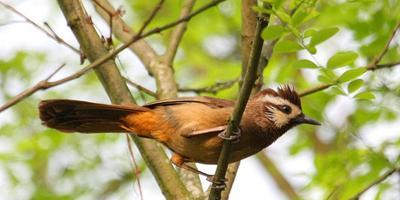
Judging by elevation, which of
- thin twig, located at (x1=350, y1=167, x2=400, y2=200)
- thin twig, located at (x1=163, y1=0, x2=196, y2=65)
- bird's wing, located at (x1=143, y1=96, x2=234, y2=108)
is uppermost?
thin twig, located at (x1=163, y1=0, x2=196, y2=65)

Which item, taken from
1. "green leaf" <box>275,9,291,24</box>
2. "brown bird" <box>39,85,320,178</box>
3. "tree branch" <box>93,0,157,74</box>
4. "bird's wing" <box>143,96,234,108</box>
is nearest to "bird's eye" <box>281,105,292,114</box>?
"brown bird" <box>39,85,320,178</box>

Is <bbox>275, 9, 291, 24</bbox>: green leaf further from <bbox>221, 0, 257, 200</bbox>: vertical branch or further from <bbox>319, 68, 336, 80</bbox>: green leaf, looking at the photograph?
<bbox>221, 0, 257, 200</bbox>: vertical branch

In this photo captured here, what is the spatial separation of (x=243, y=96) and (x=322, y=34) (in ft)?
2.46

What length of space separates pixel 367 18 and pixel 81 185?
3.28 meters

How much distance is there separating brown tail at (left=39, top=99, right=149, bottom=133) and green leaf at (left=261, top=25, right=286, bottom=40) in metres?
1.22

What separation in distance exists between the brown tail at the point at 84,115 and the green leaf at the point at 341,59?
3.99 feet

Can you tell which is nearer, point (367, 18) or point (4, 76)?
point (367, 18)

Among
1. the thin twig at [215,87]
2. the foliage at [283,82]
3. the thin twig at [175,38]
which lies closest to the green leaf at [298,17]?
the foliage at [283,82]

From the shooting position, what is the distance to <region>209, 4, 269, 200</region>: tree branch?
3400mm

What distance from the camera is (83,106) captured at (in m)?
4.57

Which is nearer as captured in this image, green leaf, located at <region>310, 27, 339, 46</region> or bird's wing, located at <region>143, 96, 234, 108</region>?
green leaf, located at <region>310, 27, 339, 46</region>

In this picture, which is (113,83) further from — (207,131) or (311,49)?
(311,49)

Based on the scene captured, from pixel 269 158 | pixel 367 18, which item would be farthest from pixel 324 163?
pixel 269 158

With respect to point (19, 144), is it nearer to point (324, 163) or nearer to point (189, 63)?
point (189, 63)
